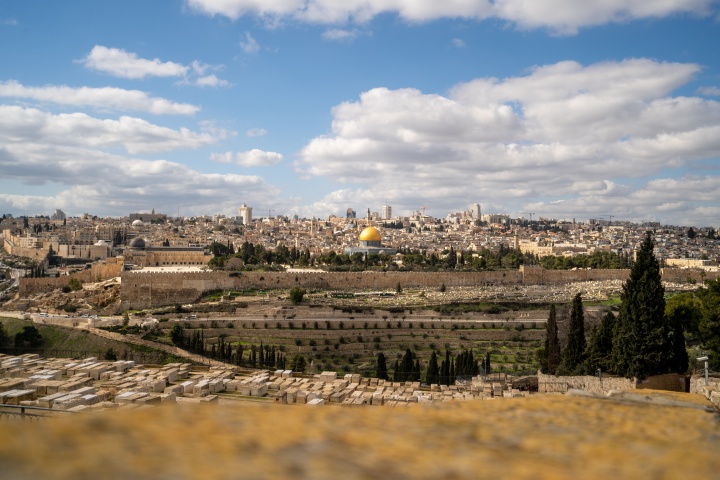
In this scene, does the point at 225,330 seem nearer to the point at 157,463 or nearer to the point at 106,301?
the point at 106,301

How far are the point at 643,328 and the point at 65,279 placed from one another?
37543mm

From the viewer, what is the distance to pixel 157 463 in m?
2.05

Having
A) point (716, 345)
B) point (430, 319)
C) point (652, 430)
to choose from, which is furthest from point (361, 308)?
point (652, 430)

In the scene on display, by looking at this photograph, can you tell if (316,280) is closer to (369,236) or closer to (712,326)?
(369,236)

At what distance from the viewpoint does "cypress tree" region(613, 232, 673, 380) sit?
12492mm

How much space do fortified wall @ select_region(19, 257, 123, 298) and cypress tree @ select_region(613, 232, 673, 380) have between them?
112 feet

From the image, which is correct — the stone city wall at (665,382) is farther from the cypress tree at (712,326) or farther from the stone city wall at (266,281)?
the stone city wall at (266,281)

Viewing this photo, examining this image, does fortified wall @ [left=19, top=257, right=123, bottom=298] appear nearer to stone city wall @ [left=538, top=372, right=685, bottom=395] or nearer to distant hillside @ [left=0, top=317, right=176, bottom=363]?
distant hillside @ [left=0, top=317, right=176, bottom=363]

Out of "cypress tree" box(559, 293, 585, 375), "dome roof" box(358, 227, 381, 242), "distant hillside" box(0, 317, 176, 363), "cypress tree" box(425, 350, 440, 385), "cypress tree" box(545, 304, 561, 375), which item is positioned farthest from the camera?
"dome roof" box(358, 227, 381, 242)

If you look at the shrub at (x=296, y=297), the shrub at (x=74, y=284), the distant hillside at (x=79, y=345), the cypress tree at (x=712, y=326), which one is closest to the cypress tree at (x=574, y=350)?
the cypress tree at (x=712, y=326)

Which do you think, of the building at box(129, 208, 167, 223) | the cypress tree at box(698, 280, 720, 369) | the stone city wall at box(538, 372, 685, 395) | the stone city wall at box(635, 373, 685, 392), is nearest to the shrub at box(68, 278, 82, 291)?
the stone city wall at box(538, 372, 685, 395)

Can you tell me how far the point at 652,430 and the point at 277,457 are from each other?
2007mm

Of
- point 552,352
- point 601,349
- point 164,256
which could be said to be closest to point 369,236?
point 164,256

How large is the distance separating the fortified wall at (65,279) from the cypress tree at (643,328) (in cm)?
3414
